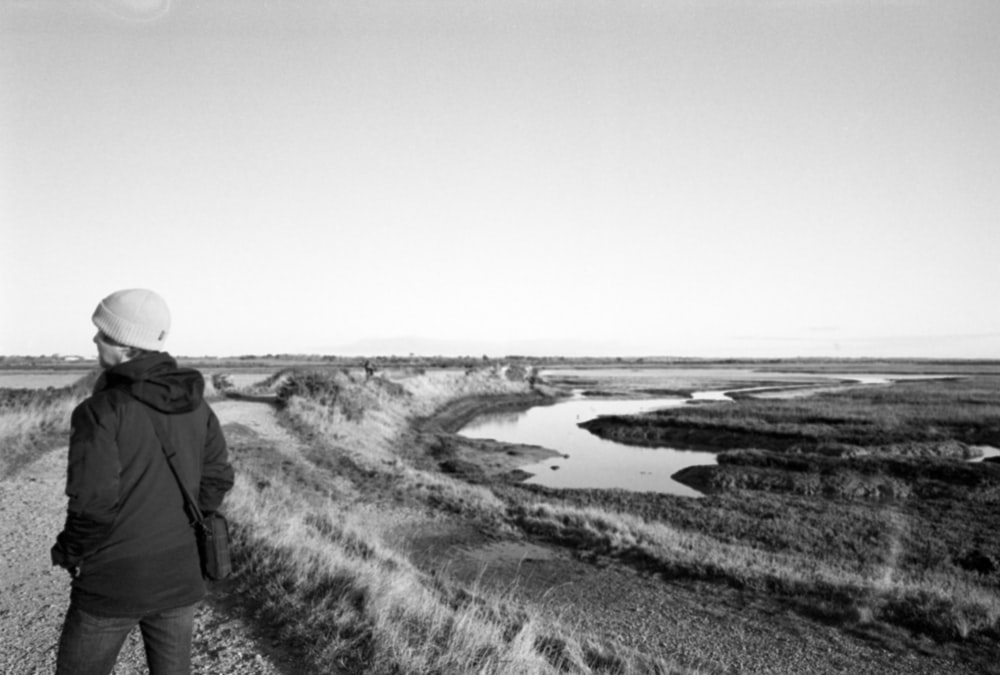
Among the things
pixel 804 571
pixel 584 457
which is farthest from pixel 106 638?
pixel 584 457

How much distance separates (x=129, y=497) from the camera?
283 centimetres

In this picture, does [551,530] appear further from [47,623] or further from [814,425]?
[814,425]

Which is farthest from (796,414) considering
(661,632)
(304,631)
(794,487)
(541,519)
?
(304,631)

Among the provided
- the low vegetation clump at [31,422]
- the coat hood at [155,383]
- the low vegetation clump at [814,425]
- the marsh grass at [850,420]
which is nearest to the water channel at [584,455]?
the low vegetation clump at [814,425]

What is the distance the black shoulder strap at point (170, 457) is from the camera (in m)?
2.82

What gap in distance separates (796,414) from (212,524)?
42.7m

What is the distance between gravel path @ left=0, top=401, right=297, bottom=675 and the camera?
538 cm

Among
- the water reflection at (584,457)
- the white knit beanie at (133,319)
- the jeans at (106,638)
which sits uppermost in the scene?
the white knit beanie at (133,319)

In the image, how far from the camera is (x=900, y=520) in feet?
54.5

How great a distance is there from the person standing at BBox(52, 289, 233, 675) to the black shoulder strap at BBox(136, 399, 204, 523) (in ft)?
0.03

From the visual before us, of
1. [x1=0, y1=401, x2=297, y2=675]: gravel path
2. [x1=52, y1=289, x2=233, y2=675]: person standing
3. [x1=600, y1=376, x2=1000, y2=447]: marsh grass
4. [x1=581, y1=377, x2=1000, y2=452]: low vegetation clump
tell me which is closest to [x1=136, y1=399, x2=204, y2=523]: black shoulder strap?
[x1=52, y1=289, x2=233, y2=675]: person standing

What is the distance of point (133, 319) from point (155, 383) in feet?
1.11

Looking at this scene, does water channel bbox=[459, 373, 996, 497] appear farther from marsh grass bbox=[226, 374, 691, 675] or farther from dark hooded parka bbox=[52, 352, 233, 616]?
dark hooded parka bbox=[52, 352, 233, 616]

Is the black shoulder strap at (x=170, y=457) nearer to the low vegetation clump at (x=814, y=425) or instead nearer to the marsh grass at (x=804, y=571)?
the marsh grass at (x=804, y=571)
